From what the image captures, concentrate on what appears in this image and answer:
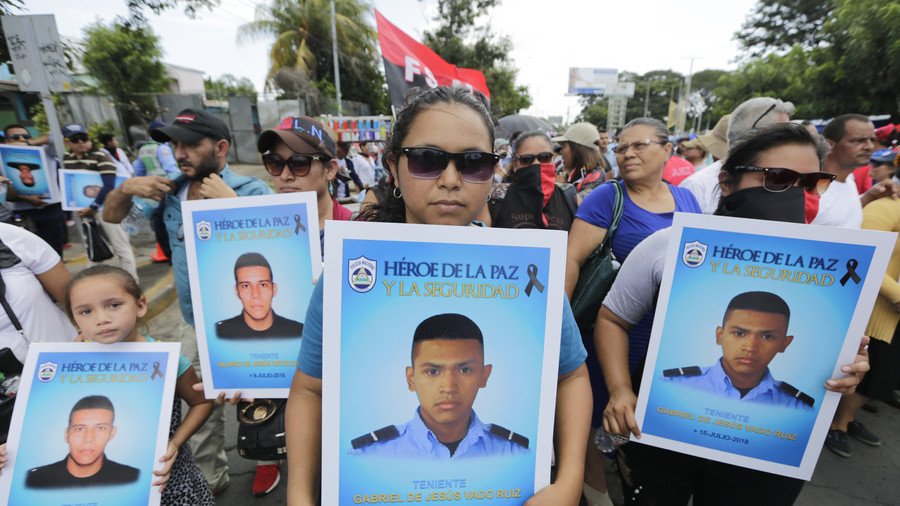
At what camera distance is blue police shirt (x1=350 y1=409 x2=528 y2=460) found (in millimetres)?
946

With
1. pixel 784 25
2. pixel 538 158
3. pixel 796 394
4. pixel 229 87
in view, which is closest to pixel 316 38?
pixel 229 87

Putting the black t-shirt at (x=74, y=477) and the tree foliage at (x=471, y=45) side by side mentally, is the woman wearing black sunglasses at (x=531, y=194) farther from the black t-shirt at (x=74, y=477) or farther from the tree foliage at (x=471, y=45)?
the tree foliage at (x=471, y=45)

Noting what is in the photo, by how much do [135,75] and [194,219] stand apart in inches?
708

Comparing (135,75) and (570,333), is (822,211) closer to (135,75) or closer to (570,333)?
(570,333)

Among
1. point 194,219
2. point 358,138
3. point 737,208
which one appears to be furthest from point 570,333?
point 358,138

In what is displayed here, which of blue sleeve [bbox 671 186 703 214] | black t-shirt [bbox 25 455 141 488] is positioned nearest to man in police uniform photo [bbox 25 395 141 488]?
black t-shirt [bbox 25 455 141 488]

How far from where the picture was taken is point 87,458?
1.39 meters

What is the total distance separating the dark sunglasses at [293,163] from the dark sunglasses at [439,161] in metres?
1.21

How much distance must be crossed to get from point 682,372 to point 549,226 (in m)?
1.83

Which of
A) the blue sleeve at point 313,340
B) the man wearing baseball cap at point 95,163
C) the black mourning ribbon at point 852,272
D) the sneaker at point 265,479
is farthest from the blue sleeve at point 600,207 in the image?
the man wearing baseball cap at point 95,163

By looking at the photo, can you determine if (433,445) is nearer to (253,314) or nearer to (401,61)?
(253,314)

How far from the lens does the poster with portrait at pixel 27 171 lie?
4.34m

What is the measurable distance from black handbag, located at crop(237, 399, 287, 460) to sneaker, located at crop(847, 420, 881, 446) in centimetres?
399

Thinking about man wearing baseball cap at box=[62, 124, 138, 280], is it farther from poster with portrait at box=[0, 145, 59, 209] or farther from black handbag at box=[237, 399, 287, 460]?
black handbag at box=[237, 399, 287, 460]
